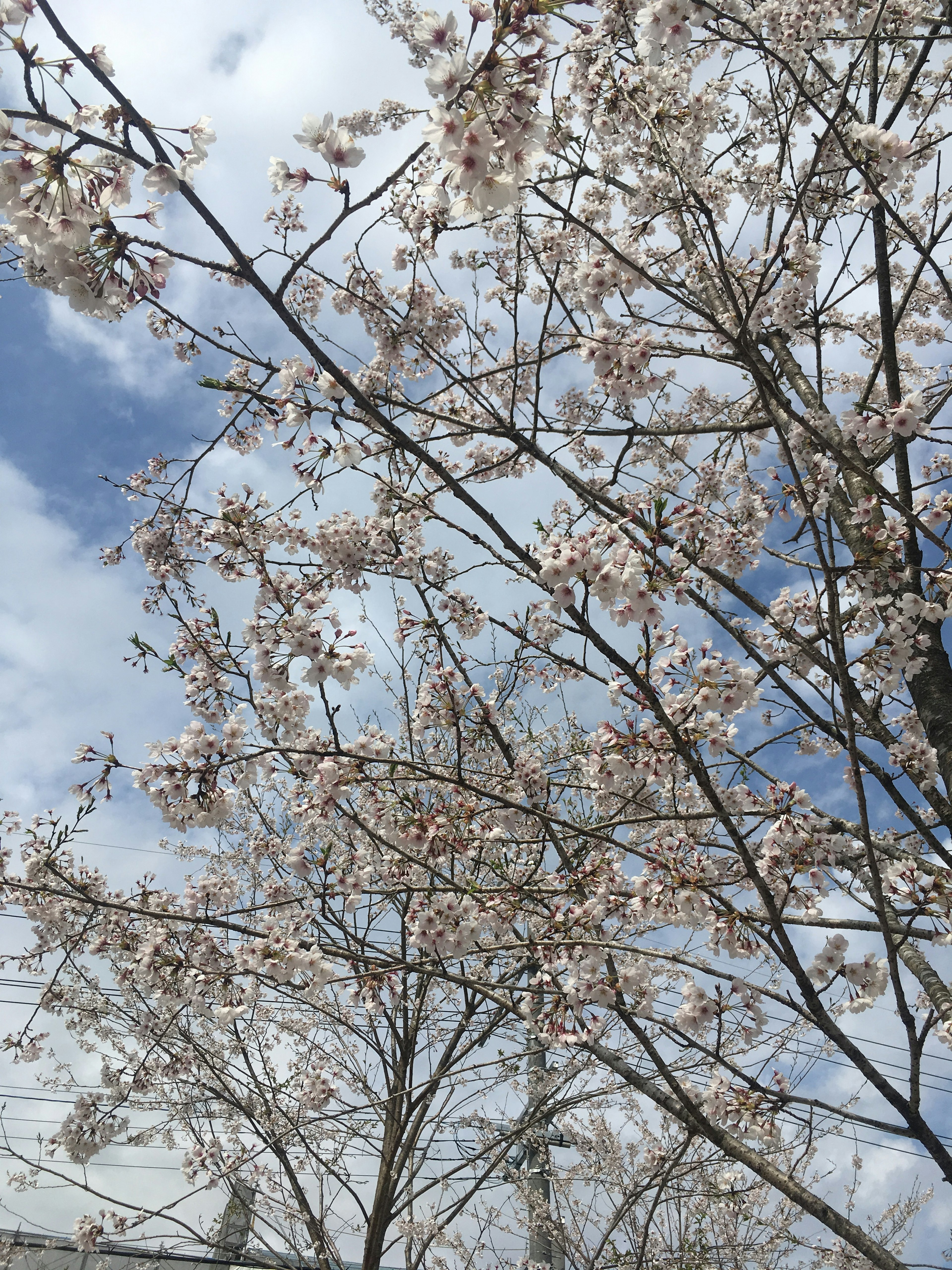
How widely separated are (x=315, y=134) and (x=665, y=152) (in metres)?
1.63

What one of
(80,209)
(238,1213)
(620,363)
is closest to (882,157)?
(620,363)

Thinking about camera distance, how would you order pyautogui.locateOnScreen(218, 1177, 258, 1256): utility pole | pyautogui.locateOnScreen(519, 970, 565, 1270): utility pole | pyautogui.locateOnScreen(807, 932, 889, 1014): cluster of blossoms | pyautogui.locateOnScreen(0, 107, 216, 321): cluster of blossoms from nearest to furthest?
pyautogui.locateOnScreen(0, 107, 216, 321): cluster of blossoms < pyautogui.locateOnScreen(807, 932, 889, 1014): cluster of blossoms < pyautogui.locateOnScreen(218, 1177, 258, 1256): utility pole < pyautogui.locateOnScreen(519, 970, 565, 1270): utility pole

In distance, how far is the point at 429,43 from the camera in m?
1.63

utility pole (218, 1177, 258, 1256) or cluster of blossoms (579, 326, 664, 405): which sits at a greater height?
cluster of blossoms (579, 326, 664, 405)

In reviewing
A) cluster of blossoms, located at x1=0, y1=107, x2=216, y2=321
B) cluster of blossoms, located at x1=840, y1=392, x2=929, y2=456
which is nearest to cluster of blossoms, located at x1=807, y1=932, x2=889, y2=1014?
cluster of blossoms, located at x1=840, y1=392, x2=929, y2=456

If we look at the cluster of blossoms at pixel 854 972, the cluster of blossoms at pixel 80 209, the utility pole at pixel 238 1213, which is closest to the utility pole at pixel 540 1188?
the utility pole at pixel 238 1213

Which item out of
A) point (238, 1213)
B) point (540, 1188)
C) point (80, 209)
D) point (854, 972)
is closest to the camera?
point (80, 209)

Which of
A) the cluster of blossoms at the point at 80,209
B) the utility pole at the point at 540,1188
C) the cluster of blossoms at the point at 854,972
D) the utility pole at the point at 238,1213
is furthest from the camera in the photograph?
the utility pole at the point at 540,1188

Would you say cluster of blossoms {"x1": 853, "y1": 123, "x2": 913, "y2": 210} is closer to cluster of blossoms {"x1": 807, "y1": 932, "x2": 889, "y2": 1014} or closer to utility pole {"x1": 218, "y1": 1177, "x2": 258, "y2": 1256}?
cluster of blossoms {"x1": 807, "y1": 932, "x2": 889, "y2": 1014}

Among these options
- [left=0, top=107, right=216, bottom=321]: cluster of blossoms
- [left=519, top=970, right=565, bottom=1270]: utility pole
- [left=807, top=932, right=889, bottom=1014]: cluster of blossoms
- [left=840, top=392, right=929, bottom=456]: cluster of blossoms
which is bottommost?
[left=519, top=970, right=565, bottom=1270]: utility pole

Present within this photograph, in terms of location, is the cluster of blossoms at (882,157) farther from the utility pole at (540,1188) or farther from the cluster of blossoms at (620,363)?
the utility pole at (540,1188)

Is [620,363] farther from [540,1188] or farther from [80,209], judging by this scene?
[540,1188]

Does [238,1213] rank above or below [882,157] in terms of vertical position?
below

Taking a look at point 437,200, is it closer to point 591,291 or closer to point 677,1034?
point 591,291
